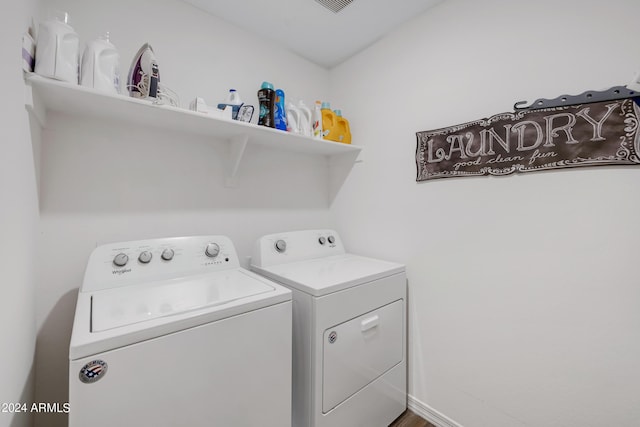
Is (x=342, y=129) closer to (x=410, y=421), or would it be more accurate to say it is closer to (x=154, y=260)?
(x=154, y=260)

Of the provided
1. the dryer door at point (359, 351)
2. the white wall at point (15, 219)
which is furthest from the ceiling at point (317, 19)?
the dryer door at point (359, 351)

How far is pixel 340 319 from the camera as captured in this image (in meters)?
1.22

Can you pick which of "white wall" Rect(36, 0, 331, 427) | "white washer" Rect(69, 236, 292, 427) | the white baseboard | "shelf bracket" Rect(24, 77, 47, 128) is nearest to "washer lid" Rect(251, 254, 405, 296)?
"white washer" Rect(69, 236, 292, 427)

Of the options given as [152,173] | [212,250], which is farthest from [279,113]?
[212,250]

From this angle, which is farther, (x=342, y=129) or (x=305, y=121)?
(x=342, y=129)

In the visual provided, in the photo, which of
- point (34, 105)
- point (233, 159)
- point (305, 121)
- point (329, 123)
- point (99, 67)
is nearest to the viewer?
point (34, 105)

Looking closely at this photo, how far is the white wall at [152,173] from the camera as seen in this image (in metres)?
1.17

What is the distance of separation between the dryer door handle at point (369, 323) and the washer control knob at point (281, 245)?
63 centimetres

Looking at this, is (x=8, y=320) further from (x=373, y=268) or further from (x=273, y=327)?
(x=373, y=268)

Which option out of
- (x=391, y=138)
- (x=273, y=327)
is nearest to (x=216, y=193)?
(x=273, y=327)

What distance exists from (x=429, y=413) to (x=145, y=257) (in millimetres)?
1784

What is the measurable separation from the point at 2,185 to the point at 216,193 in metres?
0.97

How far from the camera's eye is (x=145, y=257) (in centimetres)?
117

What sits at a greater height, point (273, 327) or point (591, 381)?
point (273, 327)
